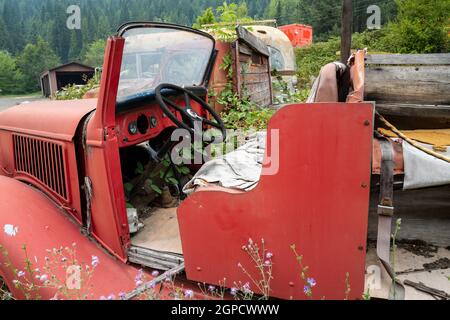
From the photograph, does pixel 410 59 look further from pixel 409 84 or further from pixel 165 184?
pixel 165 184

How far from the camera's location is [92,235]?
2.34 metres

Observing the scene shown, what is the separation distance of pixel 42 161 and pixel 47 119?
12.2 inches

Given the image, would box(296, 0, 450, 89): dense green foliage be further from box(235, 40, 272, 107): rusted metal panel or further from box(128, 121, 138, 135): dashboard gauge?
box(128, 121, 138, 135): dashboard gauge

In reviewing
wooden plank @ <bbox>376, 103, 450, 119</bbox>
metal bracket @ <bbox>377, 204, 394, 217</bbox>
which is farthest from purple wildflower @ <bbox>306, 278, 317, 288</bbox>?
wooden plank @ <bbox>376, 103, 450, 119</bbox>

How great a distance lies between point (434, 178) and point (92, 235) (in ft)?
6.38

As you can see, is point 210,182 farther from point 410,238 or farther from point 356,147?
point 410,238

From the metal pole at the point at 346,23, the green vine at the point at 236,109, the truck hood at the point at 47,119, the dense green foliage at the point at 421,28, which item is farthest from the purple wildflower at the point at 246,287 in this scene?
the dense green foliage at the point at 421,28

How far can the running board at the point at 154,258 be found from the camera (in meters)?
2.12

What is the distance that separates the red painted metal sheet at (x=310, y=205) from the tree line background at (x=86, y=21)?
32933 millimetres

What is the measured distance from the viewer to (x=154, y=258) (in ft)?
7.06

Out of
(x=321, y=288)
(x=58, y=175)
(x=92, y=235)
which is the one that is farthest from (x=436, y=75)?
(x=58, y=175)

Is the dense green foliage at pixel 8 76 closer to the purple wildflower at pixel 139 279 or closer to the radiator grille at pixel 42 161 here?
the radiator grille at pixel 42 161

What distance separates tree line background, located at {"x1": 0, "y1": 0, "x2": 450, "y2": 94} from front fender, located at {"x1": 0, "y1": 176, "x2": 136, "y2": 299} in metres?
32.5

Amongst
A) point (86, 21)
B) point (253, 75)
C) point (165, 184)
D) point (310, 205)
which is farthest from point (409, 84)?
point (86, 21)
